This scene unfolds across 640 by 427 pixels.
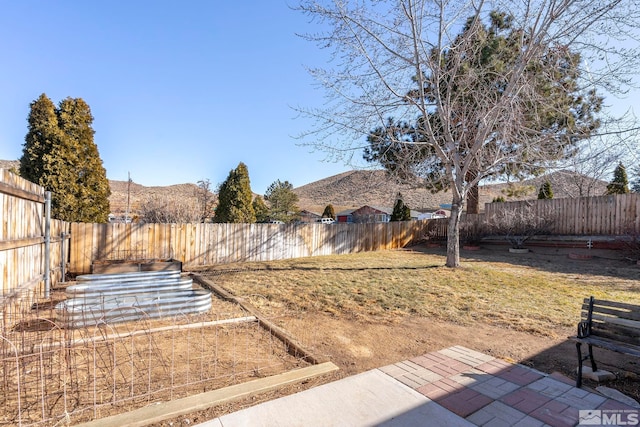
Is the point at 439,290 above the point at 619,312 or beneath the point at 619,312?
beneath

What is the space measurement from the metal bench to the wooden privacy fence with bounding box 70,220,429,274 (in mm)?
9338

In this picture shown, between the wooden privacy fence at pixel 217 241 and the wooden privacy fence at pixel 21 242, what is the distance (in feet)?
8.39

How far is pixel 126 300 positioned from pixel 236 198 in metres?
11.7

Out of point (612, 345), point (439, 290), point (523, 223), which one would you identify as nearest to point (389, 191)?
point (439, 290)

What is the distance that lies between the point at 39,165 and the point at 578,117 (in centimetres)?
1617

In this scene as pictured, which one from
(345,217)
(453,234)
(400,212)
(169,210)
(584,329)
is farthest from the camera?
(345,217)

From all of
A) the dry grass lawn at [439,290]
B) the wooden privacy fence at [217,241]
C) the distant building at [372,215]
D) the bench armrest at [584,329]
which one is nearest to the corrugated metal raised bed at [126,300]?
the dry grass lawn at [439,290]

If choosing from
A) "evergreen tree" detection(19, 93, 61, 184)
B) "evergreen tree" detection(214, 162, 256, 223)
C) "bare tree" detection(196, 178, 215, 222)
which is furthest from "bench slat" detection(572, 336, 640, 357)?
"bare tree" detection(196, 178, 215, 222)

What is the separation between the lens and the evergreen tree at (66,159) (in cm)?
925

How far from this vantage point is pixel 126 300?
4305 millimetres

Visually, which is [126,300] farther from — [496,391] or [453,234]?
[453,234]

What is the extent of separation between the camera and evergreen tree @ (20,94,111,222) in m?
9.25

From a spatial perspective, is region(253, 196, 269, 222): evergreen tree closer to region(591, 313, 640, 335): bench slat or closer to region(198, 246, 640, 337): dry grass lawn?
region(198, 246, 640, 337): dry grass lawn

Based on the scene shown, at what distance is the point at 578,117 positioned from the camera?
9906 millimetres
